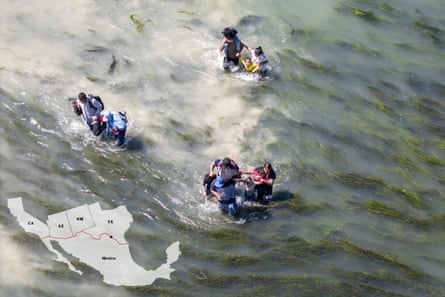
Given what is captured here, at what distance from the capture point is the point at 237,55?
17.8m

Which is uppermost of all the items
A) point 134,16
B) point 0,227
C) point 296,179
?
point 134,16

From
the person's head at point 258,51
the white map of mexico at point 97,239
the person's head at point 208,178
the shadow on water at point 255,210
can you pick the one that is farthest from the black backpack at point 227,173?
the person's head at point 258,51

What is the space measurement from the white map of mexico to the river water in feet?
0.63

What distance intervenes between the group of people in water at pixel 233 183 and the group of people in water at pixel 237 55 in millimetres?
4081

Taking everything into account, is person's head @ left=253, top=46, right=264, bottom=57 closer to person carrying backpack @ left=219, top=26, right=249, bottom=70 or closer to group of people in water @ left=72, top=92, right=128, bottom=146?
person carrying backpack @ left=219, top=26, right=249, bottom=70

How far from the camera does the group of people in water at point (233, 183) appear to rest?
1373cm

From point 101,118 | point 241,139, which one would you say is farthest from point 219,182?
point 101,118

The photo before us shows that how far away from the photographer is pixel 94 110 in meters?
15.4

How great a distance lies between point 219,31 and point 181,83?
2604 millimetres

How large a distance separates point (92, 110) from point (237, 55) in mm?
4546

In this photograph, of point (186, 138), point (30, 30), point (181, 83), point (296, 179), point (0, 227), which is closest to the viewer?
point (0, 227)

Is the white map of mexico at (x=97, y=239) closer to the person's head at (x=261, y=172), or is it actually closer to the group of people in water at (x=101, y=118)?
the group of people in water at (x=101, y=118)

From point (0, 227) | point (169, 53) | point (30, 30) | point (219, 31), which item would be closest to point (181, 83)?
point (169, 53)

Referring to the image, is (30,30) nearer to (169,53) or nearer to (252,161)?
(169,53)
